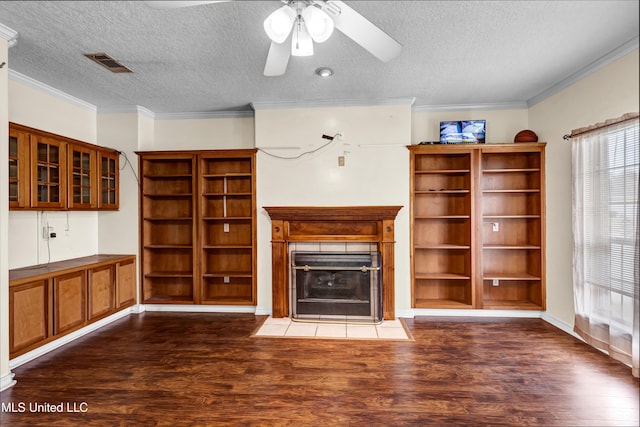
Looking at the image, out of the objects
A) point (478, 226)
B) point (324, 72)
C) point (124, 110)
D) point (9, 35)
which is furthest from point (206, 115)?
point (478, 226)

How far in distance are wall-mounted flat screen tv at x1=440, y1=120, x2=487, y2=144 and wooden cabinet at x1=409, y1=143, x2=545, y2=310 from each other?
0.38 ft

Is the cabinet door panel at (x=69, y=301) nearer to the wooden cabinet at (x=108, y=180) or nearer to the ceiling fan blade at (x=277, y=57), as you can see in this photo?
the wooden cabinet at (x=108, y=180)

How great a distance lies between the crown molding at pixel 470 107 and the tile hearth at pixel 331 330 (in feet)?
8.47

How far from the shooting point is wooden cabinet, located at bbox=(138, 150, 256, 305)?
4152mm

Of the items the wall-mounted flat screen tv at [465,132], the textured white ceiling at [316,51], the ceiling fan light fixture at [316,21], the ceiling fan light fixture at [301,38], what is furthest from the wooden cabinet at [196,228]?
the ceiling fan light fixture at [316,21]

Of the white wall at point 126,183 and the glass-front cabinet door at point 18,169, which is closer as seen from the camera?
the glass-front cabinet door at point 18,169

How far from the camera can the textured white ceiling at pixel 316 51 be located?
7.18 ft

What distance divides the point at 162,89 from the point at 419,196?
317 cm

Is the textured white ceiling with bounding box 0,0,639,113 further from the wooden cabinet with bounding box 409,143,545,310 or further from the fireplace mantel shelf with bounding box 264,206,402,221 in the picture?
the fireplace mantel shelf with bounding box 264,206,402,221

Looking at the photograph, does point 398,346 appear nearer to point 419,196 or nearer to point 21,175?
point 419,196

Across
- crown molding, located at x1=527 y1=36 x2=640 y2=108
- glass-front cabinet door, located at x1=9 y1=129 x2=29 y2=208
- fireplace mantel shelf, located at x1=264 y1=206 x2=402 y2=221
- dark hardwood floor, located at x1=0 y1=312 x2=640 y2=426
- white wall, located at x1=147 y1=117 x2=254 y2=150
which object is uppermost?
crown molding, located at x1=527 y1=36 x2=640 y2=108

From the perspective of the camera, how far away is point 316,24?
1.56 metres

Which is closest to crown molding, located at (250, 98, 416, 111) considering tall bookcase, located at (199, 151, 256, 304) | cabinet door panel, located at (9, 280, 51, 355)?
tall bookcase, located at (199, 151, 256, 304)

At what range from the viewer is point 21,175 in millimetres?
2893
